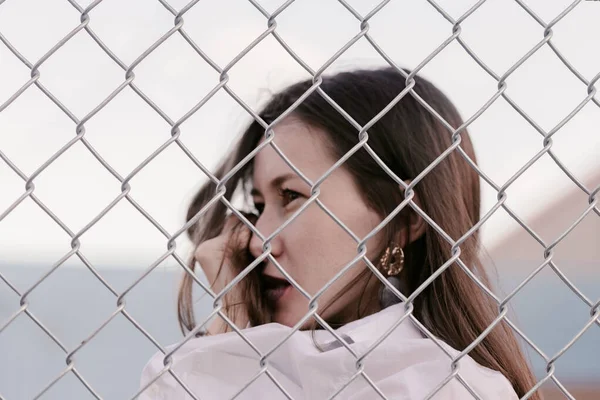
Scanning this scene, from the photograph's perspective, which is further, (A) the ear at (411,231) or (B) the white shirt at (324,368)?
(A) the ear at (411,231)

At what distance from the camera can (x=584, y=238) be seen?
4336 millimetres

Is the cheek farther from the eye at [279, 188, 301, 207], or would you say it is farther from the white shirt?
the white shirt

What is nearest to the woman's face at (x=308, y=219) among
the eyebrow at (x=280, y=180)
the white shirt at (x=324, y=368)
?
the eyebrow at (x=280, y=180)

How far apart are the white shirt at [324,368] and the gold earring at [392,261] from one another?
0.63 feet

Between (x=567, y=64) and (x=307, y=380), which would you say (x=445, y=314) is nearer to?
(x=307, y=380)

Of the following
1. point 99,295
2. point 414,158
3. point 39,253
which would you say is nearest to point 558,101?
point 414,158

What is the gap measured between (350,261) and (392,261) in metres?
0.08

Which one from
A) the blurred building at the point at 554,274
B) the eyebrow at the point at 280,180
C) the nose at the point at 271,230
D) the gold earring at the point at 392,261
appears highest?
the eyebrow at the point at 280,180

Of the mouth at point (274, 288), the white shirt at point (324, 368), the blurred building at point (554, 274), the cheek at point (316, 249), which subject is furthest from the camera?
the blurred building at point (554, 274)

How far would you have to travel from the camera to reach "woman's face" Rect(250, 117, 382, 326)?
141cm

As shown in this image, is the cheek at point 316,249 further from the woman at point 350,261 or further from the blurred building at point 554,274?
the blurred building at point 554,274

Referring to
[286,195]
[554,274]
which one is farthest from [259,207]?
[554,274]

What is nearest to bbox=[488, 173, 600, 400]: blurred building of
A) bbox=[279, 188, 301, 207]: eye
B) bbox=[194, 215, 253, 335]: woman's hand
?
bbox=[194, 215, 253, 335]: woman's hand

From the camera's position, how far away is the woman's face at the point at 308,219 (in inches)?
55.4
